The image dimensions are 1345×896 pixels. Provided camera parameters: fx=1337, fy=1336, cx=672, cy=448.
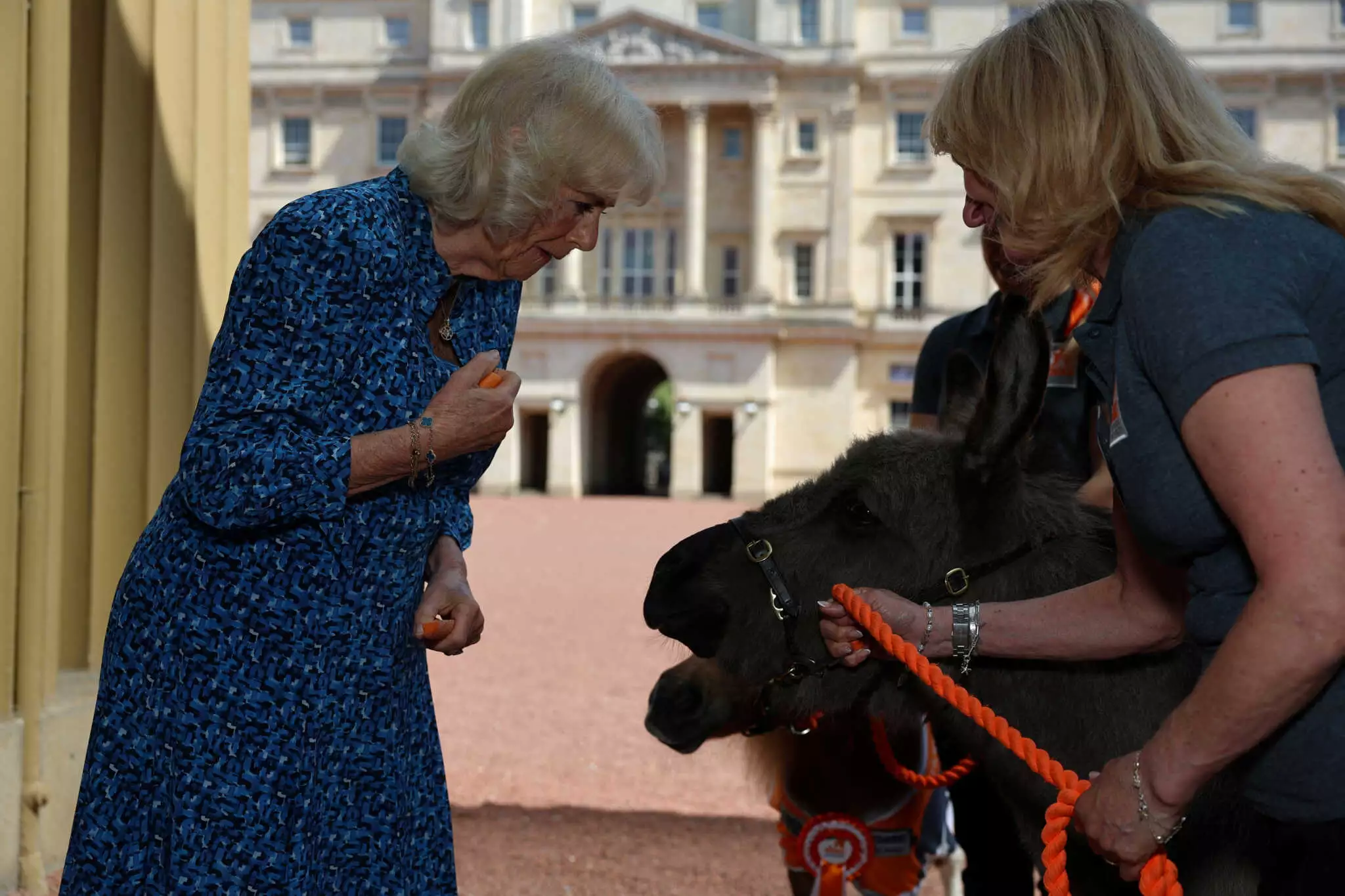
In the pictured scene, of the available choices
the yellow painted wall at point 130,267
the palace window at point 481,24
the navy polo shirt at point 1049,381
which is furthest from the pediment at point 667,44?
the navy polo shirt at point 1049,381

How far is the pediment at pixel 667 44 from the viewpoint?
45.5 m

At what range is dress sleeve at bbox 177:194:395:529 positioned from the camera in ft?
7.64

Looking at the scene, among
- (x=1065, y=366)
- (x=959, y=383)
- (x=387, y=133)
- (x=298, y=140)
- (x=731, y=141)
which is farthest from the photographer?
(x=298, y=140)

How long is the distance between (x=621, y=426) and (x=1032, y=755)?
162 feet

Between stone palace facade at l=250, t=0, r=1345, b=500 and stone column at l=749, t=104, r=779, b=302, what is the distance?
0.07 metres

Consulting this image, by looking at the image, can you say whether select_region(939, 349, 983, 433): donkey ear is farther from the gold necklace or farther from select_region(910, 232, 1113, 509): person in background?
the gold necklace

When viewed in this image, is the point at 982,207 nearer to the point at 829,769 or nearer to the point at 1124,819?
the point at 1124,819

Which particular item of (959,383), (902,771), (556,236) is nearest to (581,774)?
(902,771)

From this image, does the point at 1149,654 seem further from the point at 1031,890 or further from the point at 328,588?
the point at 1031,890

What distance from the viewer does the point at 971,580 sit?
2.52m

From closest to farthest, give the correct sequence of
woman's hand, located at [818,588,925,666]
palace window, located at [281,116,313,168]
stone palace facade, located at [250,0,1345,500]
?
1. woman's hand, located at [818,588,925,666]
2. stone palace facade, located at [250,0,1345,500]
3. palace window, located at [281,116,313,168]

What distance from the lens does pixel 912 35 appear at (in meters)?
46.4

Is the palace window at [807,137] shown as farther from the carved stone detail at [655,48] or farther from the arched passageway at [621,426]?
the arched passageway at [621,426]

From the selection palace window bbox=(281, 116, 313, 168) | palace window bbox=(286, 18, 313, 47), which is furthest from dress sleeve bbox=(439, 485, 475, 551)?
palace window bbox=(286, 18, 313, 47)
